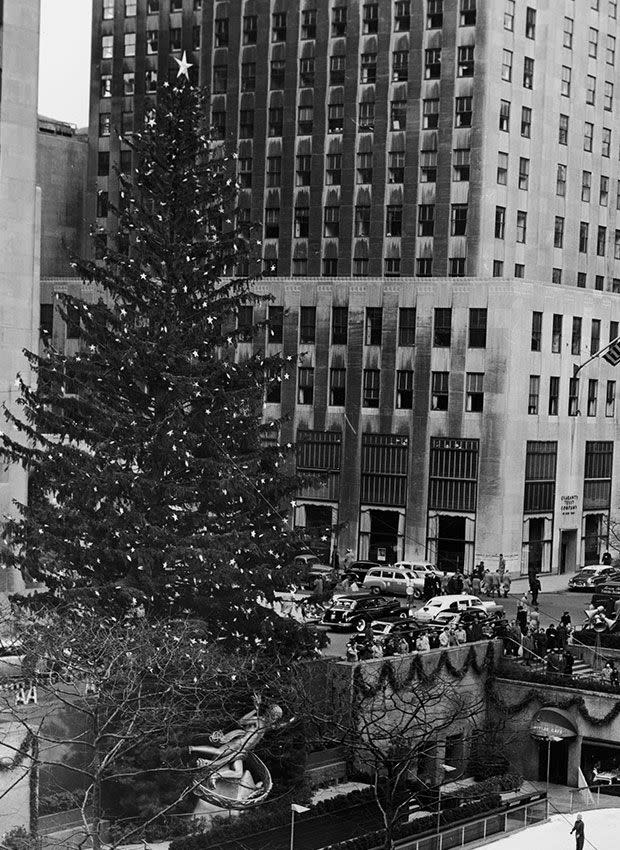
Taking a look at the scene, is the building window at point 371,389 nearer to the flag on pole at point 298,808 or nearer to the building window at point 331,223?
the building window at point 331,223

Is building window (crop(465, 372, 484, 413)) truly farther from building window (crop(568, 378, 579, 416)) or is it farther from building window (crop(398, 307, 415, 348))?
building window (crop(568, 378, 579, 416))

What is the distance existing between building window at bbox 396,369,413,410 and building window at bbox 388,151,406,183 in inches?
486

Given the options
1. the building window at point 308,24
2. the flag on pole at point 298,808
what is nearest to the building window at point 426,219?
the building window at point 308,24

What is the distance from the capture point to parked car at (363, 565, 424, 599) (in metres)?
79.5

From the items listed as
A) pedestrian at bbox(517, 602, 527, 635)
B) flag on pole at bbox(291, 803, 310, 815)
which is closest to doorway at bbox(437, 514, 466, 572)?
pedestrian at bbox(517, 602, 527, 635)

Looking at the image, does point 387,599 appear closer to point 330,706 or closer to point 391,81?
point 330,706

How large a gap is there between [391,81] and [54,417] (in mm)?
57815

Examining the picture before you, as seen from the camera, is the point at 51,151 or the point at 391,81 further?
the point at 51,151

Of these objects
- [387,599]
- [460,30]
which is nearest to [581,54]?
[460,30]

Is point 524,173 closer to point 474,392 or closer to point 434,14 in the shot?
point 434,14

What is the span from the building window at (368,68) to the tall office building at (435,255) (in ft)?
0.38

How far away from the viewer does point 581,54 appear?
4109 inches

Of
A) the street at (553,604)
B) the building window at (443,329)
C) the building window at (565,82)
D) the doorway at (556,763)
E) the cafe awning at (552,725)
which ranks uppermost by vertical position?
the building window at (565,82)

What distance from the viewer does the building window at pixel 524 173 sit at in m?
99.2
